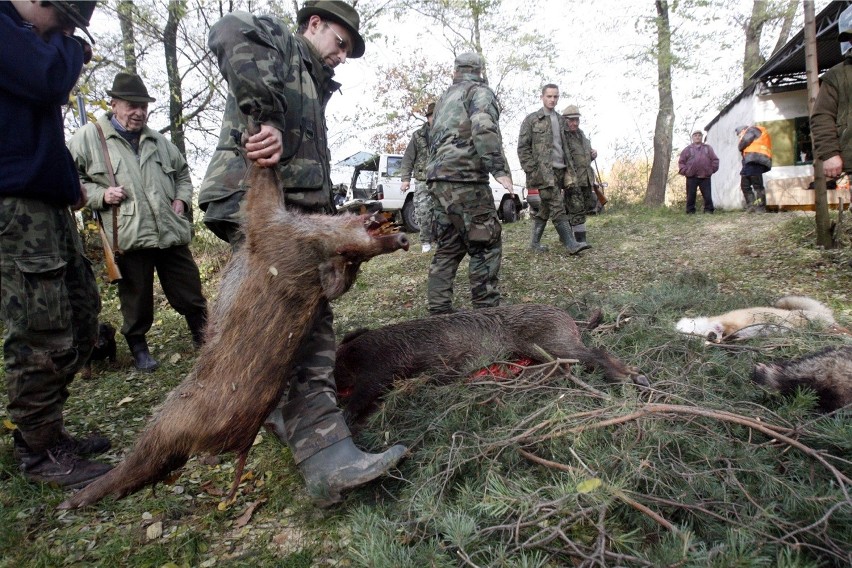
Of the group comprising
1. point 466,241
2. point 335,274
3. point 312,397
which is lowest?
point 312,397

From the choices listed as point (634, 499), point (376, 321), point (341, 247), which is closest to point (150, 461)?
point (341, 247)

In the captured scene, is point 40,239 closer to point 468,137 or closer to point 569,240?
point 468,137

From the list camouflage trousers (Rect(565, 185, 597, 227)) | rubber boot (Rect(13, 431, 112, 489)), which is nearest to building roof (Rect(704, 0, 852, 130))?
camouflage trousers (Rect(565, 185, 597, 227))

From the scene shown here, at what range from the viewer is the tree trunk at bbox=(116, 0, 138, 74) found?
8.53m

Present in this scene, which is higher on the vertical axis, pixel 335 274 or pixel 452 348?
pixel 335 274

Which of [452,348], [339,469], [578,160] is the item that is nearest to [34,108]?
[339,469]

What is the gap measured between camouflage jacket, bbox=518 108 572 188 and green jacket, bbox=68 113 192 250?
5.63 meters

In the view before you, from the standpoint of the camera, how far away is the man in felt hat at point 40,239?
2.17 m

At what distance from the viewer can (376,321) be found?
208 inches

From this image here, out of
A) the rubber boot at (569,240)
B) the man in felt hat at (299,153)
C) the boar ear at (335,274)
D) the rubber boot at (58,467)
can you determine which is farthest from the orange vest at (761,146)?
the rubber boot at (58,467)

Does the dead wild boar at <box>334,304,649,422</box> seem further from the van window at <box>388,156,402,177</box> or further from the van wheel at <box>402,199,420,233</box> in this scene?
the van window at <box>388,156,402,177</box>

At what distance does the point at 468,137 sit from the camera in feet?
15.9

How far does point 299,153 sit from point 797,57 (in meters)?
14.0

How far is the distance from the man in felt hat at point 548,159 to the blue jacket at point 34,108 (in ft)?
22.5
